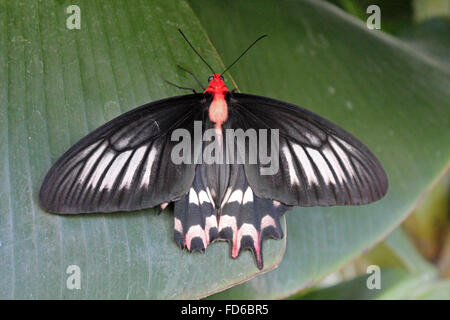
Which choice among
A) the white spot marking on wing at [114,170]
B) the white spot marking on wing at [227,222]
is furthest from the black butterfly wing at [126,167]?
the white spot marking on wing at [227,222]

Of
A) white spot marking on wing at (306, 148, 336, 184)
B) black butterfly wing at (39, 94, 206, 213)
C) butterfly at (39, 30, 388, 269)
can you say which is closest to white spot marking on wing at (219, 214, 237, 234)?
butterfly at (39, 30, 388, 269)

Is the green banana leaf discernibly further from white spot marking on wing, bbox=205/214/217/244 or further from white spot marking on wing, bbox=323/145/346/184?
white spot marking on wing, bbox=323/145/346/184

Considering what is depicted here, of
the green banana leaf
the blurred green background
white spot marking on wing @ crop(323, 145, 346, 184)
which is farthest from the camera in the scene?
the blurred green background

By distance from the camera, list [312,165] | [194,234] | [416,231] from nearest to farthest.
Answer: [194,234] < [312,165] < [416,231]

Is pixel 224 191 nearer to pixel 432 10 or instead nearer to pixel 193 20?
pixel 193 20

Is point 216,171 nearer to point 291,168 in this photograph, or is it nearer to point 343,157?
point 291,168

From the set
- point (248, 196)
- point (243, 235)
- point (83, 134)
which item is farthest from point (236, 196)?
point (83, 134)
